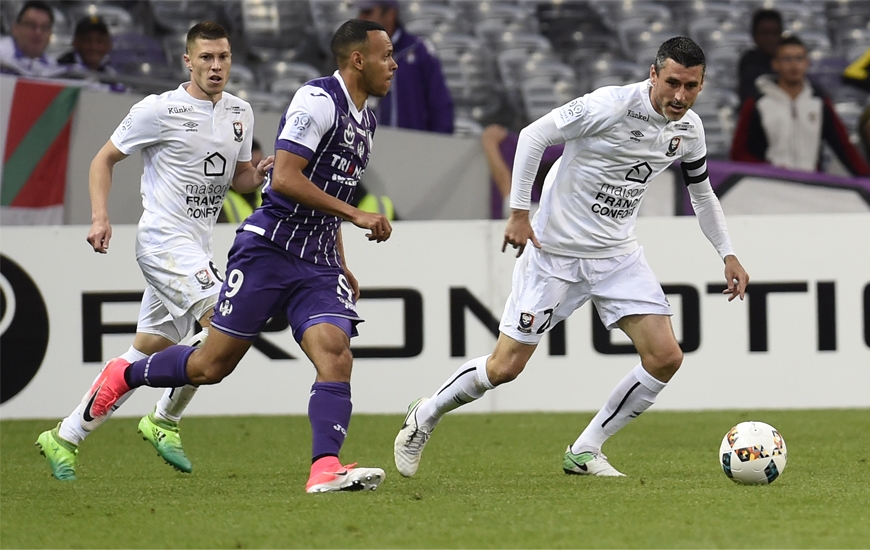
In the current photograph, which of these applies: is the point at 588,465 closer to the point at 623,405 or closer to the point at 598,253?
the point at 623,405

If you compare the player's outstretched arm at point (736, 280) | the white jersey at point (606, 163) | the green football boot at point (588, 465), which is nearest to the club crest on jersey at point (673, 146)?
the white jersey at point (606, 163)

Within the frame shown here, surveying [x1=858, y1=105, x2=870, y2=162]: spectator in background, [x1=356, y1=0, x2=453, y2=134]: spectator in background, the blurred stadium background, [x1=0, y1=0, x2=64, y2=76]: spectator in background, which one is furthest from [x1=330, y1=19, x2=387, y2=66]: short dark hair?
the blurred stadium background

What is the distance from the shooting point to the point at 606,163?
19.0 ft

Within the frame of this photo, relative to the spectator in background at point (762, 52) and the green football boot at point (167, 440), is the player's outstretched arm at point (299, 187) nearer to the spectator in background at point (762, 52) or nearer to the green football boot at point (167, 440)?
the green football boot at point (167, 440)

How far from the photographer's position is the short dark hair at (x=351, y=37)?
5.17 meters

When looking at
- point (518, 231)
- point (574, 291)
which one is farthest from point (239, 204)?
point (518, 231)

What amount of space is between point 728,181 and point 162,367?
5.80 meters

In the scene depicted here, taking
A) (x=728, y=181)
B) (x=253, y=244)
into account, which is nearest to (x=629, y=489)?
(x=253, y=244)

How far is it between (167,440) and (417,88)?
4.97 meters

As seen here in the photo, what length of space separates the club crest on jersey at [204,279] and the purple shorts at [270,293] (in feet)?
2.72

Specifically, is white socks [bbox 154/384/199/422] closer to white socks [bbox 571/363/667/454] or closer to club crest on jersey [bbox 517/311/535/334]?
club crest on jersey [bbox 517/311/535/334]

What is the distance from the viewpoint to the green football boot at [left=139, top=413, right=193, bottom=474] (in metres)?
6.17

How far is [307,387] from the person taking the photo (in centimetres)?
899

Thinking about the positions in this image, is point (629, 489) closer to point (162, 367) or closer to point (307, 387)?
point (162, 367)
